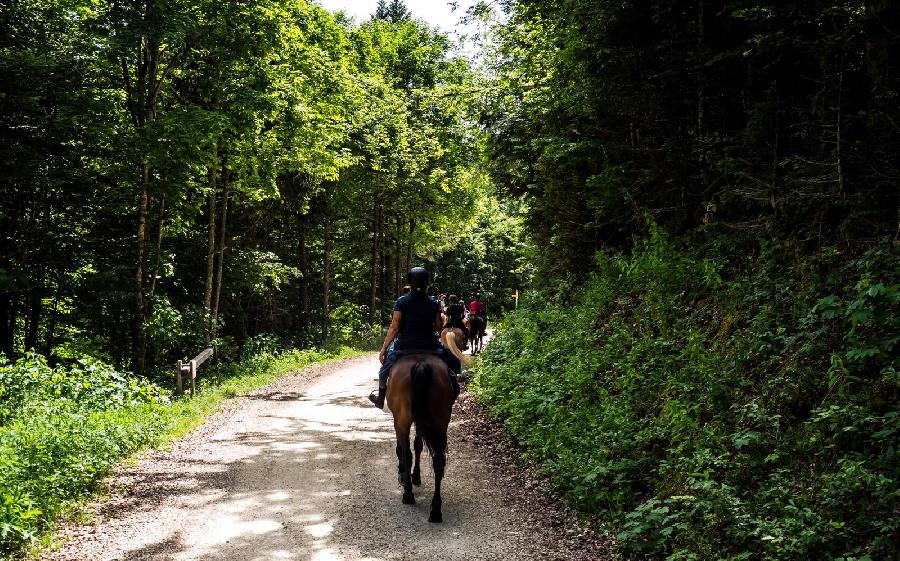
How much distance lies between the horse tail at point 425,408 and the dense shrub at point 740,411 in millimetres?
1649

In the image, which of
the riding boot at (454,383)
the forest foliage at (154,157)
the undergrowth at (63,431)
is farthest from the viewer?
the forest foliage at (154,157)

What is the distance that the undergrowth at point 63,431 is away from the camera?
21.5 feet

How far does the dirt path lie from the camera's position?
6.33 metres

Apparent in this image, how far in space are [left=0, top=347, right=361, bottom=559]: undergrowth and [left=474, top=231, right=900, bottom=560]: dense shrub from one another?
19.3 feet

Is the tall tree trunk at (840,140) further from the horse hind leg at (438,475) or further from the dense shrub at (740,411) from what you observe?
the horse hind leg at (438,475)

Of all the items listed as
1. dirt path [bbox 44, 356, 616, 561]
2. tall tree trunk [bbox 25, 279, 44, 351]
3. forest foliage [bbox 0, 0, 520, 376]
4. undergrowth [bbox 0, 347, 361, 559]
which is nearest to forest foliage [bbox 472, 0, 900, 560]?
dirt path [bbox 44, 356, 616, 561]

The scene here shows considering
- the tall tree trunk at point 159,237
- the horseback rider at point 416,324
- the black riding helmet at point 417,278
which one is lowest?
the horseback rider at point 416,324

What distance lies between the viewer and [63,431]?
8.45 m

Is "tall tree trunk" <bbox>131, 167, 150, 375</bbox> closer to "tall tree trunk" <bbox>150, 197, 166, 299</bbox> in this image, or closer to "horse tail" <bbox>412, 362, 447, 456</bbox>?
"tall tree trunk" <bbox>150, 197, 166, 299</bbox>

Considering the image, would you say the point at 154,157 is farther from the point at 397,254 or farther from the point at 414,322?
the point at 397,254

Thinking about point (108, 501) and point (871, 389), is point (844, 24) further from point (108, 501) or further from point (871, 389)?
point (108, 501)

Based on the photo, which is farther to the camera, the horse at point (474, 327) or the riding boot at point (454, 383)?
the horse at point (474, 327)

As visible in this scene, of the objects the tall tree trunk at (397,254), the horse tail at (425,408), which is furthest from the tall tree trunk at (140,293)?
the tall tree trunk at (397,254)

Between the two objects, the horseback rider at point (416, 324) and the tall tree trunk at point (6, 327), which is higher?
the horseback rider at point (416, 324)
